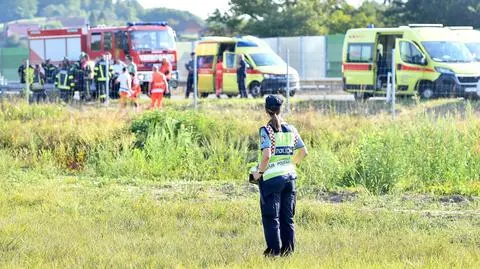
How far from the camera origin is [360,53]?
30.2 metres

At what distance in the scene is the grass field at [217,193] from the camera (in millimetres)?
9188

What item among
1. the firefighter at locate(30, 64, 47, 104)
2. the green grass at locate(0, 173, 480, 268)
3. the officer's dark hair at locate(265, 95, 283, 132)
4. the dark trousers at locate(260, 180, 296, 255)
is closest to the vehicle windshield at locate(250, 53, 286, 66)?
the firefighter at locate(30, 64, 47, 104)

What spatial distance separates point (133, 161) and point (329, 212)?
509cm

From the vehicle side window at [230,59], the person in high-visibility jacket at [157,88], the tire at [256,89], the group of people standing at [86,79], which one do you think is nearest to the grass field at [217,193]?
the person in high-visibility jacket at [157,88]

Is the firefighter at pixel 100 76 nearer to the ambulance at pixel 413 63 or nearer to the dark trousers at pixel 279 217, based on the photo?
the ambulance at pixel 413 63

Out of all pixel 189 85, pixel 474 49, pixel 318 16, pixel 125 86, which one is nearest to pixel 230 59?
pixel 189 85

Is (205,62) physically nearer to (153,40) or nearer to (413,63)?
(153,40)

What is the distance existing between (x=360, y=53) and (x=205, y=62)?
625cm

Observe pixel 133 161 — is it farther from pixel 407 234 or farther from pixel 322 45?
pixel 322 45

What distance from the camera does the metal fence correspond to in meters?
45.0

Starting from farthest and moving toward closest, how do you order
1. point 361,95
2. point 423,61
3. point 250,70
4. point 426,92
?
point 250,70
point 361,95
point 426,92
point 423,61

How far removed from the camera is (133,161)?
1559 cm

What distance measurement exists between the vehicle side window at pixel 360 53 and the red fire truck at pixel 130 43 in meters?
8.25

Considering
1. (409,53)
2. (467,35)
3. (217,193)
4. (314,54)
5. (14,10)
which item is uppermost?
(14,10)
